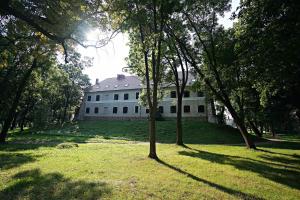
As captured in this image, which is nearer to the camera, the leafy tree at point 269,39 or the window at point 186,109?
the leafy tree at point 269,39

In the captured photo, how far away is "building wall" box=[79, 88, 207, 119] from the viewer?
136 ft

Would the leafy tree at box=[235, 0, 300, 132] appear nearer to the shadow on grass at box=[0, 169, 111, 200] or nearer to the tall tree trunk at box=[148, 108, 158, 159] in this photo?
the tall tree trunk at box=[148, 108, 158, 159]

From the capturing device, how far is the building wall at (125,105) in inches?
1629

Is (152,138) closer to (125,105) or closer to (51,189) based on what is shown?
(51,189)

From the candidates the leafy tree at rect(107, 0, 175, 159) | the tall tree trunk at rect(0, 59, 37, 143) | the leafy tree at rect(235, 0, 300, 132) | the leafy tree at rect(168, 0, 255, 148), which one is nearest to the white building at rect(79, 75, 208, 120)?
the leafy tree at rect(168, 0, 255, 148)

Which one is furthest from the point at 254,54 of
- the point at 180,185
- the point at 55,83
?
the point at 55,83

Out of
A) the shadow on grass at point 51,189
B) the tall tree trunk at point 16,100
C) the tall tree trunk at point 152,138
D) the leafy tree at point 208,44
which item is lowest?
the shadow on grass at point 51,189

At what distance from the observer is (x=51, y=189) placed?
6074 millimetres

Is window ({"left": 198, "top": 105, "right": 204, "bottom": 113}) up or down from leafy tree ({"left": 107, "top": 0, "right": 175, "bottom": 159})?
down

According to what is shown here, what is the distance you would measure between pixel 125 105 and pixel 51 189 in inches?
1644


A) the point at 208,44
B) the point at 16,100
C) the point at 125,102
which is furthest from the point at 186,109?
the point at 16,100

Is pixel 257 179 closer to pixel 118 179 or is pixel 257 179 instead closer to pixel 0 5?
pixel 118 179

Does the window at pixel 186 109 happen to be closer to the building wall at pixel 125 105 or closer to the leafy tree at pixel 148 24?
the building wall at pixel 125 105

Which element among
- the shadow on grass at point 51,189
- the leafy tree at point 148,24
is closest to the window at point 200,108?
the leafy tree at point 148,24
